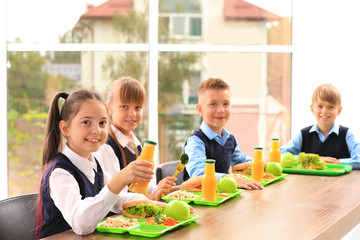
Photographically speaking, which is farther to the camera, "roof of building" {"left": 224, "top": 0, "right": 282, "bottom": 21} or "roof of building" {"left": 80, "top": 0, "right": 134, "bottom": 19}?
"roof of building" {"left": 224, "top": 0, "right": 282, "bottom": 21}

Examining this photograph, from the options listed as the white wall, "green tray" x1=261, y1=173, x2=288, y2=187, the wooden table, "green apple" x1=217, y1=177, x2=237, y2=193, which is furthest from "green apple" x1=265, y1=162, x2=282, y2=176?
the white wall

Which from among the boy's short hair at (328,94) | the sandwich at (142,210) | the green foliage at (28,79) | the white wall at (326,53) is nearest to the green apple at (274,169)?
the boy's short hair at (328,94)

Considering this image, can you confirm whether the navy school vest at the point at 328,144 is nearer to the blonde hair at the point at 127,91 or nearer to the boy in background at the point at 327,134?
the boy in background at the point at 327,134

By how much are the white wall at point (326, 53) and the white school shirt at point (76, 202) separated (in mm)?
3147

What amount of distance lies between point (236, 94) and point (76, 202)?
3374 millimetres

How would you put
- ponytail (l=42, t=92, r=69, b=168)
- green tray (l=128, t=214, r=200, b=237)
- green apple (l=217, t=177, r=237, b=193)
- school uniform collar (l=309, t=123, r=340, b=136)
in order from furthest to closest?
1. school uniform collar (l=309, t=123, r=340, b=136)
2. green apple (l=217, t=177, r=237, b=193)
3. ponytail (l=42, t=92, r=69, b=168)
4. green tray (l=128, t=214, r=200, b=237)

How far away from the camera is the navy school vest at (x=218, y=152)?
2.76 m

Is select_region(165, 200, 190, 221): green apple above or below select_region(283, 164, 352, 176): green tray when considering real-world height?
above

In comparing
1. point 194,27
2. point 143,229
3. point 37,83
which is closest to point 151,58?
point 194,27

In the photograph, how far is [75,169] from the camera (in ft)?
6.02

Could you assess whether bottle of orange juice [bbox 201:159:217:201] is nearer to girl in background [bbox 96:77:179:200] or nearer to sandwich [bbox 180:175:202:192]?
sandwich [bbox 180:175:202:192]

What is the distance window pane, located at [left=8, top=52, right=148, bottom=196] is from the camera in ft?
14.7

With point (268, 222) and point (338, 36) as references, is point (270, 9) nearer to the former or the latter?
point (338, 36)

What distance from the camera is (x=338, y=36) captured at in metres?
4.39
